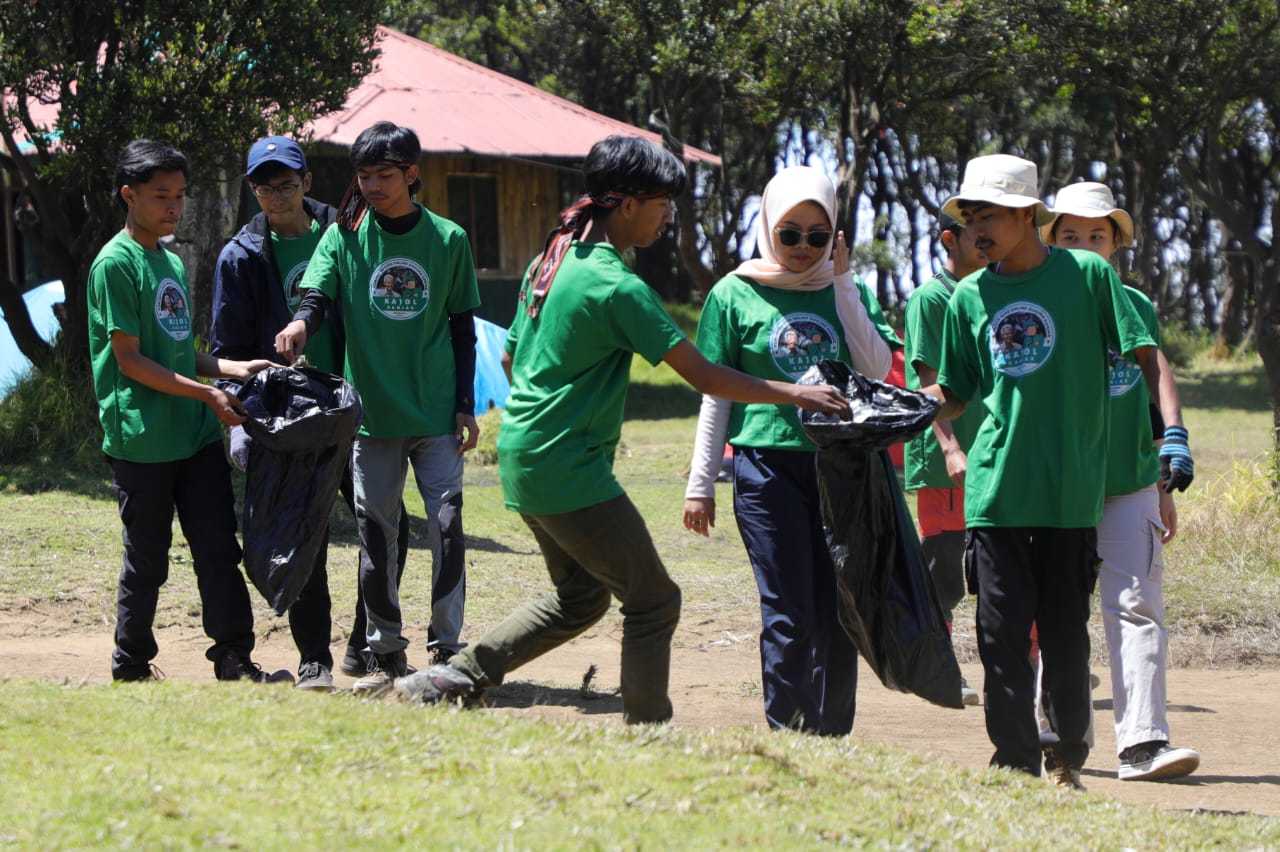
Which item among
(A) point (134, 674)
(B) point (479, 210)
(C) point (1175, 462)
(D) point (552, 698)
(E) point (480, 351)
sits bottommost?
(D) point (552, 698)

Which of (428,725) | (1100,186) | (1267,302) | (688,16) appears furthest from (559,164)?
(428,725)

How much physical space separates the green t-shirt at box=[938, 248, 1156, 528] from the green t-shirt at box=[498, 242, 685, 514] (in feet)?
3.13

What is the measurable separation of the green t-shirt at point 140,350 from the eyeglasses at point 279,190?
53 centimetres

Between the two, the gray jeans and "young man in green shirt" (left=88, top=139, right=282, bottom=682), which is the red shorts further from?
"young man in green shirt" (left=88, top=139, right=282, bottom=682)

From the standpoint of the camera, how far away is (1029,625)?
496 centimetres

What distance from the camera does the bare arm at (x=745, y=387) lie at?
471 cm

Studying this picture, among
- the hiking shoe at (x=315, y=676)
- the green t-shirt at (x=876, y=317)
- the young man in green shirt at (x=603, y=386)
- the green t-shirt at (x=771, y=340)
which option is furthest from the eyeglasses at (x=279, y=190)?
the green t-shirt at (x=876, y=317)

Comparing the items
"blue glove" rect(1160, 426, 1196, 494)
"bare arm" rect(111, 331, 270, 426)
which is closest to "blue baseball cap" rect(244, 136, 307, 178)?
"bare arm" rect(111, 331, 270, 426)

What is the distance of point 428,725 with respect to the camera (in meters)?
4.62

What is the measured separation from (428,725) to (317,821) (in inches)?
34.0

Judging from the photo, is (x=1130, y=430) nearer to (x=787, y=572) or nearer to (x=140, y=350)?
(x=787, y=572)

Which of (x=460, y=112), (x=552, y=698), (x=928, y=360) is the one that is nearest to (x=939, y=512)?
(x=928, y=360)

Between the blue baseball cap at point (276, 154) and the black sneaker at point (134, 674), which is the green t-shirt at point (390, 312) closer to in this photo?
the blue baseball cap at point (276, 154)

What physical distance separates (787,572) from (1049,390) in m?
0.96
